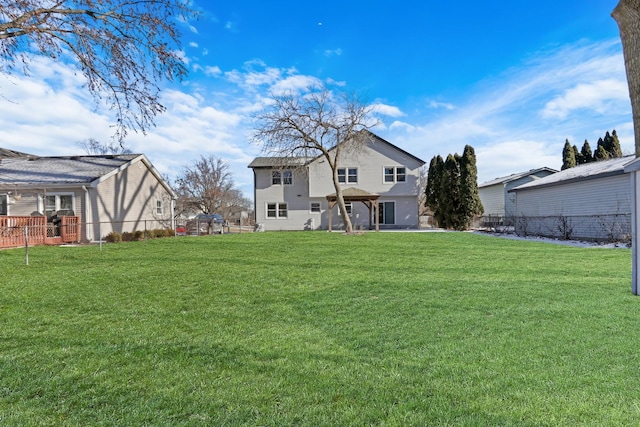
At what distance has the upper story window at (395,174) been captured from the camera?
83.4 ft

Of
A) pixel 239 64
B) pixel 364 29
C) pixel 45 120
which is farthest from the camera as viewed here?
pixel 239 64

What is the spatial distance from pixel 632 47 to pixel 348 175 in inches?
858

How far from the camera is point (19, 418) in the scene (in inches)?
82.0

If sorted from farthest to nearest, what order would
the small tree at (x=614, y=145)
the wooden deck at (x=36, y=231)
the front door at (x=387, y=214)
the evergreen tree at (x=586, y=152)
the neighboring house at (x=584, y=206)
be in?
1. the evergreen tree at (x=586, y=152)
2. the small tree at (x=614, y=145)
3. the front door at (x=387, y=214)
4. the neighboring house at (x=584, y=206)
5. the wooden deck at (x=36, y=231)

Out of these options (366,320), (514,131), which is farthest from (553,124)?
(366,320)

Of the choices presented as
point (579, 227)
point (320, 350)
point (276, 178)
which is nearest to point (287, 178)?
point (276, 178)

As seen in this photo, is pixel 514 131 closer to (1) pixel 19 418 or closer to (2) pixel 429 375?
(2) pixel 429 375

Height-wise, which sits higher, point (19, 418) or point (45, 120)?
point (45, 120)

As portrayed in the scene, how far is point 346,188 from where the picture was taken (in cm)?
2514

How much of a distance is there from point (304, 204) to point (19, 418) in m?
23.6

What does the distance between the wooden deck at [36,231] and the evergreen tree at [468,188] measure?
887 inches

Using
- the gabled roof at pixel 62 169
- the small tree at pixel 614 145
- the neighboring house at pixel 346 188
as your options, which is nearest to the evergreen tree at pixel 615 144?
the small tree at pixel 614 145

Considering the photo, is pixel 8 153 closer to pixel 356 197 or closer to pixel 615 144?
pixel 356 197

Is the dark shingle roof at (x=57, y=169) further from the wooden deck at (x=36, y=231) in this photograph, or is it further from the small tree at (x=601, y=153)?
the small tree at (x=601, y=153)
